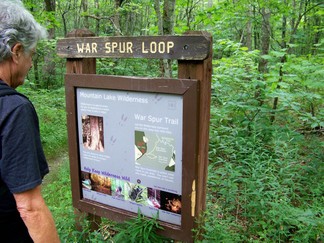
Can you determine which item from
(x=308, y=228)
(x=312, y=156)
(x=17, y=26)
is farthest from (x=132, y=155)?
(x=312, y=156)

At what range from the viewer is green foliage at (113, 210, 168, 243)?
246cm

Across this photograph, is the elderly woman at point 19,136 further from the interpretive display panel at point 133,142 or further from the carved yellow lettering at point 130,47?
the interpretive display panel at point 133,142

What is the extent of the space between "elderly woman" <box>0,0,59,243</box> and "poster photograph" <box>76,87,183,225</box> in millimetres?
894

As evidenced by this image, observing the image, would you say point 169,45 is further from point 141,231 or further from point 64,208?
point 64,208

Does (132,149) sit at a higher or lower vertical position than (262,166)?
higher

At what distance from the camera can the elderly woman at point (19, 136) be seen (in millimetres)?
1492

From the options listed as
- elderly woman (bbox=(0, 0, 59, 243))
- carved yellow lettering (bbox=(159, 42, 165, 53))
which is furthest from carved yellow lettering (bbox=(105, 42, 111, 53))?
elderly woman (bbox=(0, 0, 59, 243))

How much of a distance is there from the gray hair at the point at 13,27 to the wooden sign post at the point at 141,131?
0.90 metres

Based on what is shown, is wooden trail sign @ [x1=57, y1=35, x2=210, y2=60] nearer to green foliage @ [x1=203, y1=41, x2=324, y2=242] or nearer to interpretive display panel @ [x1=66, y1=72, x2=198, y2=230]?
interpretive display panel @ [x1=66, y1=72, x2=198, y2=230]

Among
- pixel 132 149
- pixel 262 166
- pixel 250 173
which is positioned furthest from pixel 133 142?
pixel 262 166

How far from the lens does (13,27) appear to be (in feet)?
5.23

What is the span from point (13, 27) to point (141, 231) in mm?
1774

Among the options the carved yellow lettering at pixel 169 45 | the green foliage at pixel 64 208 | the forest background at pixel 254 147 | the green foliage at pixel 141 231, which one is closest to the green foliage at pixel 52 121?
the forest background at pixel 254 147

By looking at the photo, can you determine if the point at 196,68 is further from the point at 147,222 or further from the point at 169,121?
the point at 147,222
